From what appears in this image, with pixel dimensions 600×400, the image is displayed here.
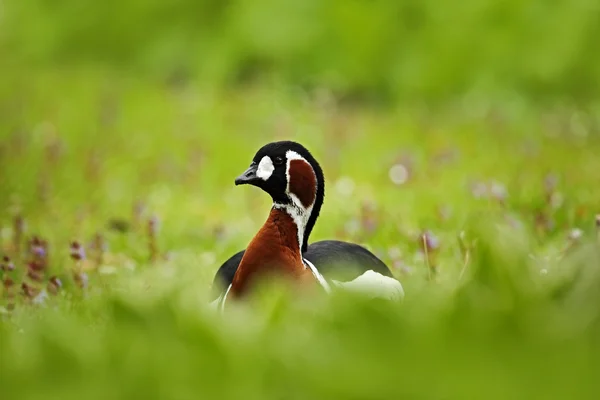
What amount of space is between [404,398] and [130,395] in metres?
0.37

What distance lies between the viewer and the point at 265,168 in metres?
3.52

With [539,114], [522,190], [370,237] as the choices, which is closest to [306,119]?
[539,114]

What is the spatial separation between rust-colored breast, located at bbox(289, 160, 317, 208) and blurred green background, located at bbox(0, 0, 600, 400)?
0.50 metres

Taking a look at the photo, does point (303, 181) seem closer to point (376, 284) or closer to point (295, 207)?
point (295, 207)

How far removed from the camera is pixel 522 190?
21.9 feet

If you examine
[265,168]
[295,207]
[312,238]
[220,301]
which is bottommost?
[220,301]

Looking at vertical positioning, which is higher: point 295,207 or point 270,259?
point 295,207

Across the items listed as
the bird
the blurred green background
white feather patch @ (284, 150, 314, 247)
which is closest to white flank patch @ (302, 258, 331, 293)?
the bird

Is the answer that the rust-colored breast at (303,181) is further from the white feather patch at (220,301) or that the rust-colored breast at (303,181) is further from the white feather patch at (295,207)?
the white feather patch at (220,301)

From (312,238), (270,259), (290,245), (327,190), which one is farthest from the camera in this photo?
(327,190)

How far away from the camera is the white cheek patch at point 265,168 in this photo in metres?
3.51

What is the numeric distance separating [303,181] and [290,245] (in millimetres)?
315

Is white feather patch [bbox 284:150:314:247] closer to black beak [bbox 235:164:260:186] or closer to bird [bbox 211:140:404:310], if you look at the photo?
bird [bbox 211:140:404:310]

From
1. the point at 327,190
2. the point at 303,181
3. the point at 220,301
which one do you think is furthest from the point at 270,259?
the point at 327,190
